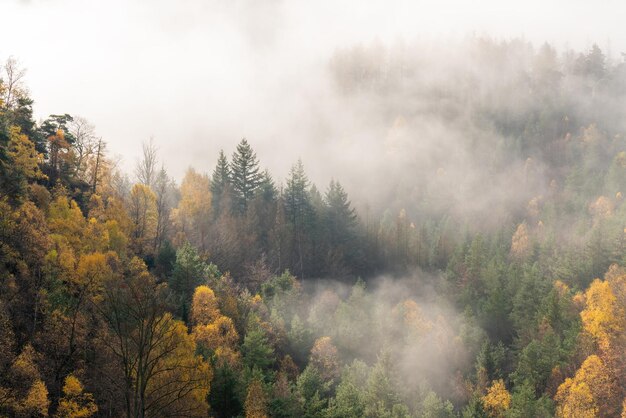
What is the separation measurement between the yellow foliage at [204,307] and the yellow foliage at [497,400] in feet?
136

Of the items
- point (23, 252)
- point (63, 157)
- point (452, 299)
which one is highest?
point (63, 157)

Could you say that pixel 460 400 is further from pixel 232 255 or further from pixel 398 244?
pixel 398 244

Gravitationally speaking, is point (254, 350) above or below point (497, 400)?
above

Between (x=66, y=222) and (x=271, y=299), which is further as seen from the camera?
(x=271, y=299)

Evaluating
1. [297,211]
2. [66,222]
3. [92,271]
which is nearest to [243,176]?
[297,211]

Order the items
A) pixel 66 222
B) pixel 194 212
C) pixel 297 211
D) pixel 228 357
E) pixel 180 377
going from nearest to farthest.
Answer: pixel 180 377 < pixel 66 222 < pixel 228 357 < pixel 194 212 < pixel 297 211

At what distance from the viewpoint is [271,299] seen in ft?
225

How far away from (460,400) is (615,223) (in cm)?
6205

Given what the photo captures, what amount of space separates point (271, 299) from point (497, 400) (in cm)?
3557

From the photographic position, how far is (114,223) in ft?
170

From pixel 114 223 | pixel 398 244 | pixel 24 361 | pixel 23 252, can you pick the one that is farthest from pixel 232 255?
pixel 398 244

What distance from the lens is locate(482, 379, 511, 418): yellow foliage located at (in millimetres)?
65625

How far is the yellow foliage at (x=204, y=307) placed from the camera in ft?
169

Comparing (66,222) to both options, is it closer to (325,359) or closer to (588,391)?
(325,359)
